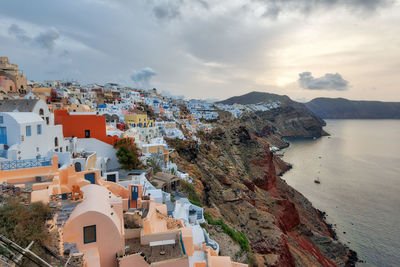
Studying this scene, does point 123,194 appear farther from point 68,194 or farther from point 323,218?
point 323,218

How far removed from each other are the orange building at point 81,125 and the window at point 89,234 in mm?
12147

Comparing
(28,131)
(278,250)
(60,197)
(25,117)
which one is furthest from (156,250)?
(278,250)

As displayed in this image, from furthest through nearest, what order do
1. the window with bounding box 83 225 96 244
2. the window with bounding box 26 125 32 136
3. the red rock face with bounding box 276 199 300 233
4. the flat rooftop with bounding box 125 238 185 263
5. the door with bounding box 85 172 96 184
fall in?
the red rock face with bounding box 276 199 300 233, the window with bounding box 26 125 32 136, the door with bounding box 85 172 96 184, the flat rooftop with bounding box 125 238 185 263, the window with bounding box 83 225 96 244

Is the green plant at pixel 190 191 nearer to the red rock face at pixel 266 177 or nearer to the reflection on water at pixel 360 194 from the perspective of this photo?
the reflection on water at pixel 360 194

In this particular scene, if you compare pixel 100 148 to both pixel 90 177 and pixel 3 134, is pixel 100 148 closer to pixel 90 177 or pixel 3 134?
pixel 3 134

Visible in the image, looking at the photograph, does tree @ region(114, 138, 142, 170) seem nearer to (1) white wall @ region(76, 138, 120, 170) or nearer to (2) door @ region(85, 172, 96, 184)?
(1) white wall @ region(76, 138, 120, 170)

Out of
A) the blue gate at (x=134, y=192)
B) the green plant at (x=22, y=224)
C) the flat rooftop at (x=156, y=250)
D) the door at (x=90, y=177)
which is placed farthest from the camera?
the blue gate at (x=134, y=192)

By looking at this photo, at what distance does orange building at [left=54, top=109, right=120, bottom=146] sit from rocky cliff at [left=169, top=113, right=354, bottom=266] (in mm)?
10574

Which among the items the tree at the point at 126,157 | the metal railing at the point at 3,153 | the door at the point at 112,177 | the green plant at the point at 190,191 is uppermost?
the metal railing at the point at 3,153

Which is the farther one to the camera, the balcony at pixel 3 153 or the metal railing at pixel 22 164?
the balcony at pixel 3 153

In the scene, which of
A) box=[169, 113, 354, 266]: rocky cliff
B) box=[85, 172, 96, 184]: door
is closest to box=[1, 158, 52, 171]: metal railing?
box=[85, 172, 96, 184]: door

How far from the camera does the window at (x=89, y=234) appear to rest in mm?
7359

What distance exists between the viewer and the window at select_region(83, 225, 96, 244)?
7.36 meters

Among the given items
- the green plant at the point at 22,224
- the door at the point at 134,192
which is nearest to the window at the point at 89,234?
the green plant at the point at 22,224
